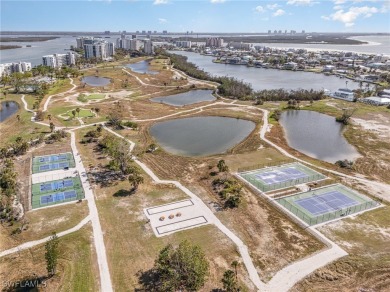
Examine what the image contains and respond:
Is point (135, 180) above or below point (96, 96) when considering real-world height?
below

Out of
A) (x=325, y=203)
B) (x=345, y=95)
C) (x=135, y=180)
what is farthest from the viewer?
(x=345, y=95)

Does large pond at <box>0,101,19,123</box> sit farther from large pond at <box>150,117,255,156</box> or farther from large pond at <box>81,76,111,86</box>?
large pond at <box>150,117,255,156</box>

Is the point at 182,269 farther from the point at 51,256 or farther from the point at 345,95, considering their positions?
the point at 345,95

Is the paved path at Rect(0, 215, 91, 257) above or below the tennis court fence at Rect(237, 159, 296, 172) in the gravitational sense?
below

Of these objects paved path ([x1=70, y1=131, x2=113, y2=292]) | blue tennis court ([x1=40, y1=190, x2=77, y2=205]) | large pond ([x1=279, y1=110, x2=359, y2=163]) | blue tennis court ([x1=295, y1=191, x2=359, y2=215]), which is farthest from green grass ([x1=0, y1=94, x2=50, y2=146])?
large pond ([x1=279, y1=110, x2=359, y2=163])

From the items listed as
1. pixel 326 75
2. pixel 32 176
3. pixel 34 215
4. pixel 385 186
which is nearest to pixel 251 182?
pixel 385 186

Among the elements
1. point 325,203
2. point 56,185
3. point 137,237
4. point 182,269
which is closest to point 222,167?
point 325,203

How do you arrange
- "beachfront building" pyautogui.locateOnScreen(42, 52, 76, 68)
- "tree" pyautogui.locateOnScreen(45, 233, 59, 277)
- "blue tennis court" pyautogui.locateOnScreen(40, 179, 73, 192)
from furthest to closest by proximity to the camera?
1. "beachfront building" pyautogui.locateOnScreen(42, 52, 76, 68)
2. "blue tennis court" pyautogui.locateOnScreen(40, 179, 73, 192)
3. "tree" pyautogui.locateOnScreen(45, 233, 59, 277)
